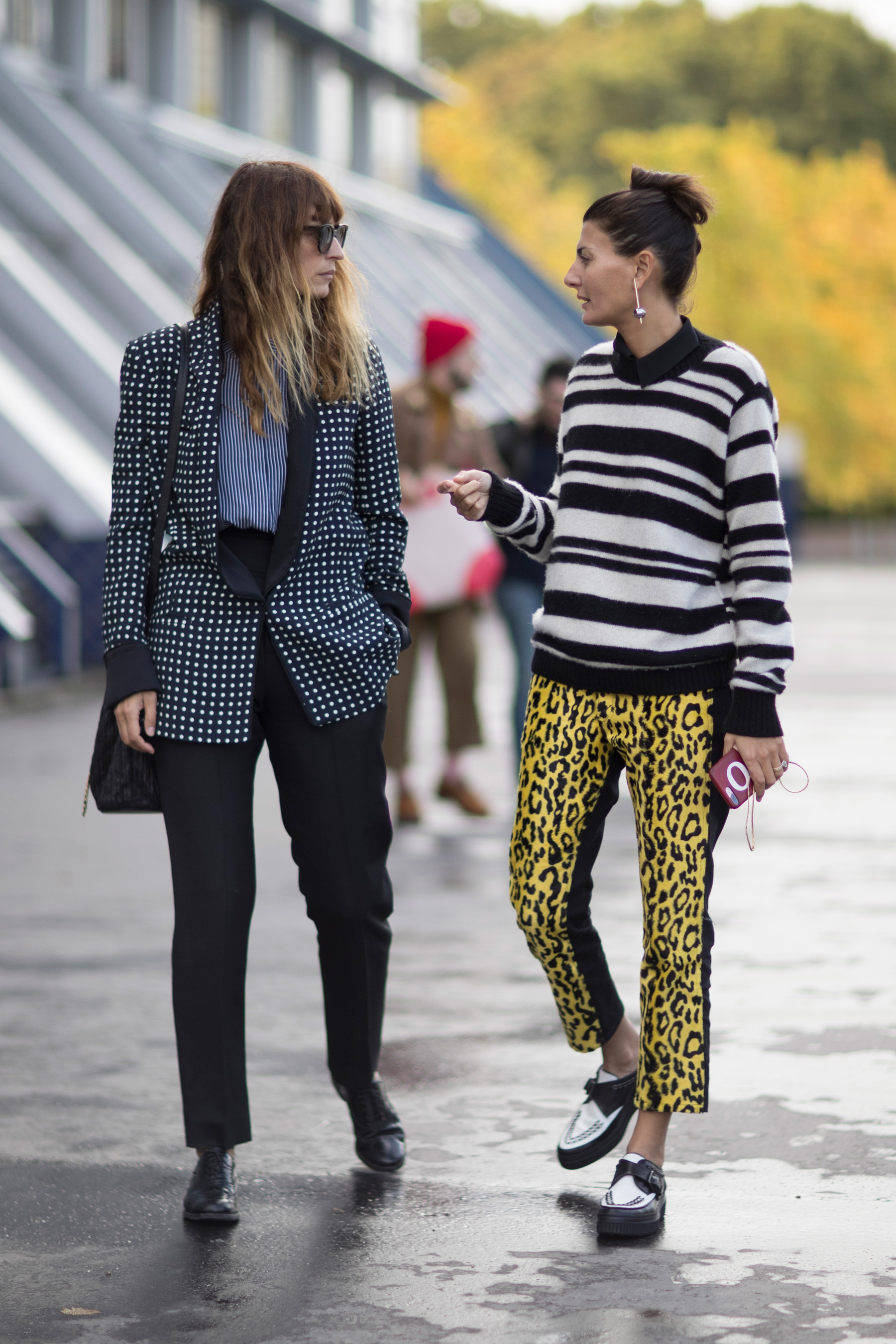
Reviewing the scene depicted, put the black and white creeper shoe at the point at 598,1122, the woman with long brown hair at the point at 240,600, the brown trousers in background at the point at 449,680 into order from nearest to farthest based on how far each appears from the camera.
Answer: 1. the woman with long brown hair at the point at 240,600
2. the black and white creeper shoe at the point at 598,1122
3. the brown trousers in background at the point at 449,680

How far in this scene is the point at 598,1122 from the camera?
4.26 m

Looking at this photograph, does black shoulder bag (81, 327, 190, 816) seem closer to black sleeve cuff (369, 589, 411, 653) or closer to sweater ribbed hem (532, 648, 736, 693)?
black sleeve cuff (369, 589, 411, 653)

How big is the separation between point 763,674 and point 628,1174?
3.16 ft

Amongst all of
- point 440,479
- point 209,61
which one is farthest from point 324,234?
point 209,61

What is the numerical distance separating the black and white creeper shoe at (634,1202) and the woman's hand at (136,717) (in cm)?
119

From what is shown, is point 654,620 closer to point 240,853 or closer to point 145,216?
point 240,853

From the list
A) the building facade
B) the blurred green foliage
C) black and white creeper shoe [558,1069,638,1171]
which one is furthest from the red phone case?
the blurred green foliage

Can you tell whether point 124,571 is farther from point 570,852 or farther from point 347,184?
point 347,184

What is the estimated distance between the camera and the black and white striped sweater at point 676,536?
3873mm

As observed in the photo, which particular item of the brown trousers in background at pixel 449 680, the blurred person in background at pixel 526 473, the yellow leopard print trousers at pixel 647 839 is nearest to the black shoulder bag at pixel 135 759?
the yellow leopard print trousers at pixel 647 839

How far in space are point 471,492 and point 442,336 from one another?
419 cm

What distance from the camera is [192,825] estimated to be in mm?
3977

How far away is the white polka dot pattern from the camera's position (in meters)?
3.93

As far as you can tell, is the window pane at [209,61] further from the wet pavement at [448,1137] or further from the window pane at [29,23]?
the wet pavement at [448,1137]
